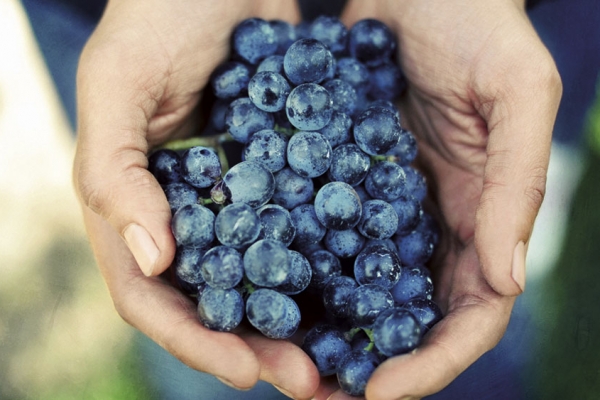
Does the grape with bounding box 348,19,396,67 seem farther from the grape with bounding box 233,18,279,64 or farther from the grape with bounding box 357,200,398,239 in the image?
the grape with bounding box 357,200,398,239

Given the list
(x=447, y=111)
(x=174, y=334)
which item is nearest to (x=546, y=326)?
(x=447, y=111)

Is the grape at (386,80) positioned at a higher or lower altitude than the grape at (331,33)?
lower

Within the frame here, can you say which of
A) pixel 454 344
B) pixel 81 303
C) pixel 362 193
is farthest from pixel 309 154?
pixel 81 303

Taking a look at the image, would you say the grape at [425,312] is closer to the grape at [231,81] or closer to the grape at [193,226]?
the grape at [193,226]

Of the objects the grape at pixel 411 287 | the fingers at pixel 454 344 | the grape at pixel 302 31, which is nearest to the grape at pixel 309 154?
the grape at pixel 411 287

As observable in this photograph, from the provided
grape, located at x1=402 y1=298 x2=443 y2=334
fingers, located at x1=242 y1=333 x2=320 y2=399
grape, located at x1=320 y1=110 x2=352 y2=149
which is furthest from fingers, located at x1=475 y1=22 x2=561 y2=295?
fingers, located at x1=242 y1=333 x2=320 y2=399
